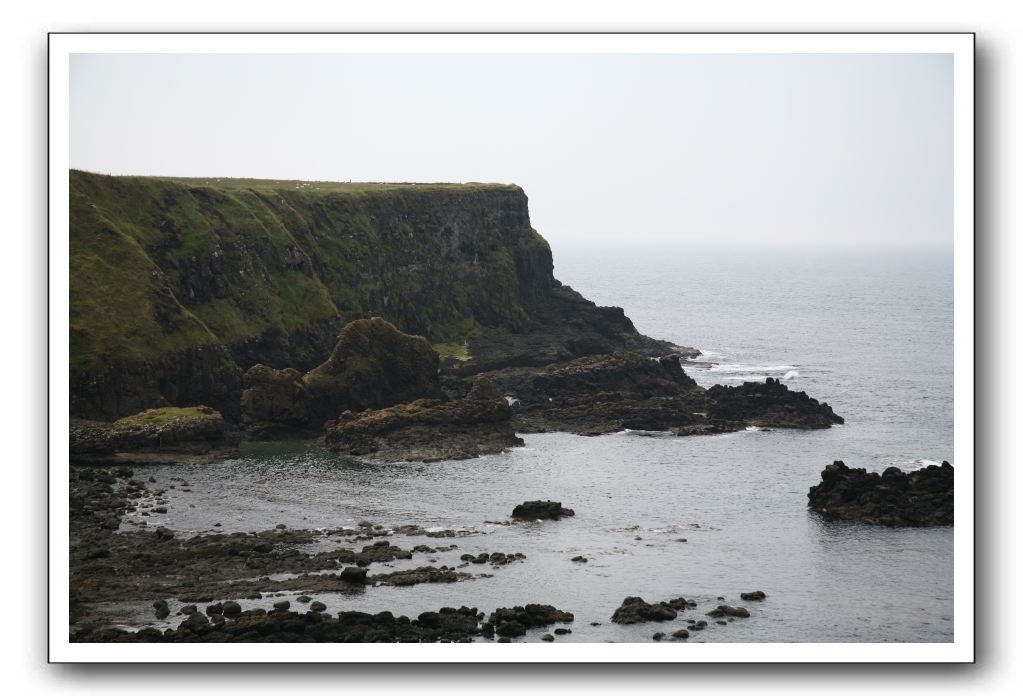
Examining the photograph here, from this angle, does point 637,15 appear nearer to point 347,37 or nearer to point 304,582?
point 347,37

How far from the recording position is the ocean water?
3888 cm

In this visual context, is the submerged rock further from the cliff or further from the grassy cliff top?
the grassy cliff top

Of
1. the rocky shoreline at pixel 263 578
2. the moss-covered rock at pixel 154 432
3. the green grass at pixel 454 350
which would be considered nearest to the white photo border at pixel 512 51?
the rocky shoreline at pixel 263 578

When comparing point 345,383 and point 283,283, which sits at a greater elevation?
point 283,283

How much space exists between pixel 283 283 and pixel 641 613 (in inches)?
1900

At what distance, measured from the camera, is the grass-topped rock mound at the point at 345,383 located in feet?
216

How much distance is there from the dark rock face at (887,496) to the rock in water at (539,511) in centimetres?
1093

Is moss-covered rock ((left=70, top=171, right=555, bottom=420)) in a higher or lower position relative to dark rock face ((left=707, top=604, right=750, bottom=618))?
higher

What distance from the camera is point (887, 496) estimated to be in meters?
51.8

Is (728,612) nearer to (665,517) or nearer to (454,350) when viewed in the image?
(665,517)

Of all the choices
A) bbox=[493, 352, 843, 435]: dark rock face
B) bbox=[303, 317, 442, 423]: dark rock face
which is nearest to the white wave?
bbox=[493, 352, 843, 435]: dark rock face

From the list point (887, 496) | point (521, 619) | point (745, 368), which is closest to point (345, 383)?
point (887, 496)

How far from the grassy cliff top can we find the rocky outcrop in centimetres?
2504

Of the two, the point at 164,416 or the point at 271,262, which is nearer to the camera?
the point at 164,416
